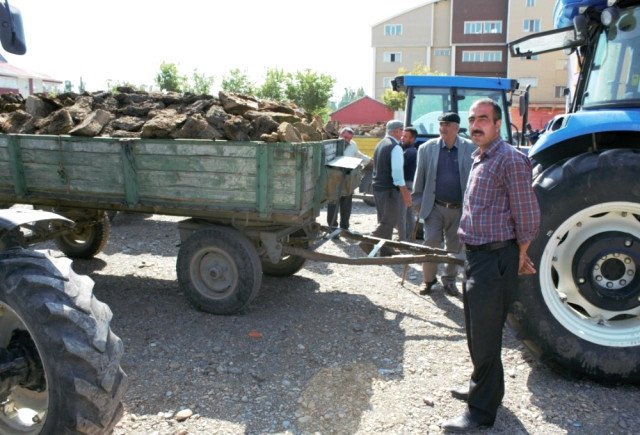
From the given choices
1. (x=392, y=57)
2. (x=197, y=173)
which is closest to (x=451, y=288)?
(x=197, y=173)

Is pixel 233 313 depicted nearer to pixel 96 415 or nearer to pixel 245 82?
pixel 96 415

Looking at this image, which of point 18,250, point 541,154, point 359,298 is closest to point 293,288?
point 359,298

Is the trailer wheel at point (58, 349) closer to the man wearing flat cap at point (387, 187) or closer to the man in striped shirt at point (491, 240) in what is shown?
the man in striped shirt at point (491, 240)

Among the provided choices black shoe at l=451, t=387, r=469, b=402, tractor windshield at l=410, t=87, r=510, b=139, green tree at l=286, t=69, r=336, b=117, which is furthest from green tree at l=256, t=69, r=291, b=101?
black shoe at l=451, t=387, r=469, b=402

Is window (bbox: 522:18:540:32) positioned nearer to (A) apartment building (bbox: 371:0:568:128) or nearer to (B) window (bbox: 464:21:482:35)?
(A) apartment building (bbox: 371:0:568:128)

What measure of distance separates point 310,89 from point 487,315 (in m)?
42.1

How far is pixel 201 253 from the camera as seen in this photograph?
4762 millimetres

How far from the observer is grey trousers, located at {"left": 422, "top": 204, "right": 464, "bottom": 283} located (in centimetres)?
527

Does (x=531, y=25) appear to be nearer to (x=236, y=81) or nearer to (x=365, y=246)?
(x=236, y=81)

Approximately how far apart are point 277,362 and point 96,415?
1737 mm

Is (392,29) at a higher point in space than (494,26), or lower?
higher

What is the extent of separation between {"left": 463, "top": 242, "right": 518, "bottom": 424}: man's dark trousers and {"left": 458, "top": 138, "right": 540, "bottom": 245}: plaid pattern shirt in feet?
0.34

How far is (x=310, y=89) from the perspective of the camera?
43.5 metres

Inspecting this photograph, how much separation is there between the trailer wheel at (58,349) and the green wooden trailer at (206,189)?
6.97 feet
